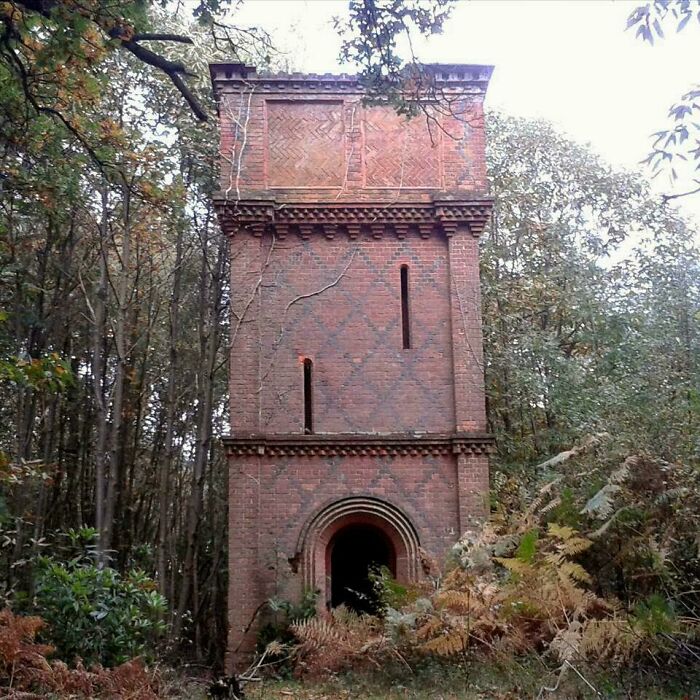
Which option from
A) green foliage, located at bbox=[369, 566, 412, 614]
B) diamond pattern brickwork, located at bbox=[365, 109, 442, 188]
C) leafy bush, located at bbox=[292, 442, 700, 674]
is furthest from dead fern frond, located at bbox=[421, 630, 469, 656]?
diamond pattern brickwork, located at bbox=[365, 109, 442, 188]

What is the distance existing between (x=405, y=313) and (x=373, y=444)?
2.40 m

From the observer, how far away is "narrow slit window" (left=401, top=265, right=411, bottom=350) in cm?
1551

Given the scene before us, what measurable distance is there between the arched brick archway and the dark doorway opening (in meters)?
1.17

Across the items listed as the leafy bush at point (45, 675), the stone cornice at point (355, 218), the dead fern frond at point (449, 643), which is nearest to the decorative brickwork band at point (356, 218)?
the stone cornice at point (355, 218)

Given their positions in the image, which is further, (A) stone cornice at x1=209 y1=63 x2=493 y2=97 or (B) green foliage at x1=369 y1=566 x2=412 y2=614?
(A) stone cornice at x1=209 y1=63 x2=493 y2=97

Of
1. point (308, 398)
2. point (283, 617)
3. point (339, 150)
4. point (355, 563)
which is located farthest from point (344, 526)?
point (339, 150)

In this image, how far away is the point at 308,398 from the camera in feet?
49.9

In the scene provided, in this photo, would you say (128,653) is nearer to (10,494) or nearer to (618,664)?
(618,664)

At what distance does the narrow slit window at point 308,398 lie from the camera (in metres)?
15.0

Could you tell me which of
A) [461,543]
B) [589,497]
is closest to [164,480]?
[461,543]

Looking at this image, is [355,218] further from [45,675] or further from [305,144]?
[45,675]

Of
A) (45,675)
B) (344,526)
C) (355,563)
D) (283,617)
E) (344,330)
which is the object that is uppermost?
(344,330)

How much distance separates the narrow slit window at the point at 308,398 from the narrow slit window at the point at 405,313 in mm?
1640

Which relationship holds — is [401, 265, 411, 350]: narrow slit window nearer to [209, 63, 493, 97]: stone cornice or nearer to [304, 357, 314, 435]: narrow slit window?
[304, 357, 314, 435]: narrow slit window
